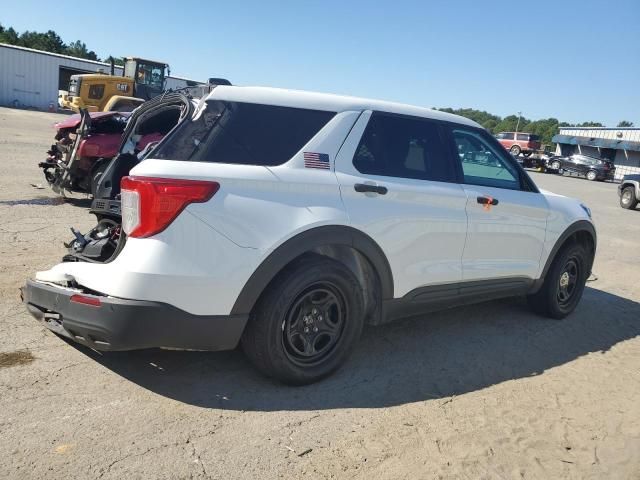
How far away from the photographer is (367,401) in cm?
337

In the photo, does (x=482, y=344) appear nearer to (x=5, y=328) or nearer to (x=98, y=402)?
(x=98, y=402)

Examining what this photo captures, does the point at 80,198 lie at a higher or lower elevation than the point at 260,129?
lower

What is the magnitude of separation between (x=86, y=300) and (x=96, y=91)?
94.7 feet

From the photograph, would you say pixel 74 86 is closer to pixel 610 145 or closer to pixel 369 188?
pixel 369 188

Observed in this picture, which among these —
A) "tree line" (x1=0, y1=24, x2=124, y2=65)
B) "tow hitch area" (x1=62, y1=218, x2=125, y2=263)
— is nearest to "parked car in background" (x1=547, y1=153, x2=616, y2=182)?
"tow hitch area" (x1=62, y1=218, x2=125, y2=263)

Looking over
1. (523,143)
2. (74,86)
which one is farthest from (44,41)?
(523,143)

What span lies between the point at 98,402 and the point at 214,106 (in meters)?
1.82

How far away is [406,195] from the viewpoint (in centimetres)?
373

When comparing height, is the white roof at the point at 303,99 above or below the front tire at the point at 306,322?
above

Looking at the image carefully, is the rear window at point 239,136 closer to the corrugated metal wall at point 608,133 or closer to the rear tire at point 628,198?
the rear tire at point 628,198

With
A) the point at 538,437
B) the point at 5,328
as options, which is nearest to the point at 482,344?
the point at 538,437

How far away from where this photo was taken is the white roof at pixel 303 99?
326cm

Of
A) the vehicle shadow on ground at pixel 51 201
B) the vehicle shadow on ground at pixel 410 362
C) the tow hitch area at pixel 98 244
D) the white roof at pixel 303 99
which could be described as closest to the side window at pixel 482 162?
the white roof at pixel 303 99

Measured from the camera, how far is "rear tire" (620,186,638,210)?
61.2 feet
